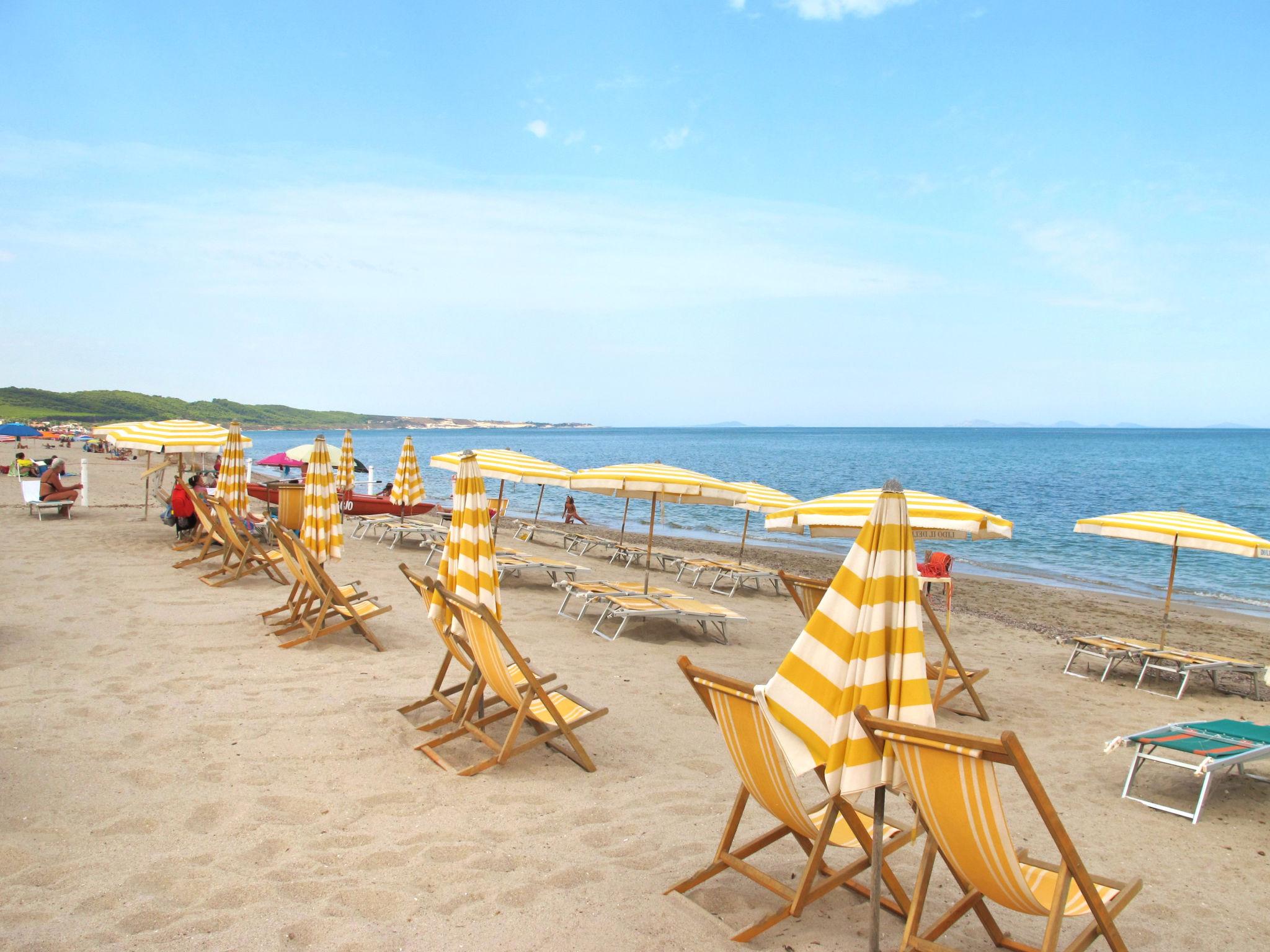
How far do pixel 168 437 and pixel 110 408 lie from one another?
359 ft

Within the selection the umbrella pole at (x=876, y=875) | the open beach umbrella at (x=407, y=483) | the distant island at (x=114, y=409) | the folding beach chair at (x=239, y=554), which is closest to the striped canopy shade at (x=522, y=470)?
the folding beach chair at (x=239, y=554)

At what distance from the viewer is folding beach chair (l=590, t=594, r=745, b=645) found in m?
7.80

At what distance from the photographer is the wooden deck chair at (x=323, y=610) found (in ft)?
21.0

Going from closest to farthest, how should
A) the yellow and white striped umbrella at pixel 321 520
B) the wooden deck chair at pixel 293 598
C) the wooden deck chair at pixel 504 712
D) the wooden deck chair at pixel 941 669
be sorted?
the wooden deck chair at pixel 504 712 < the wooden deck chair at pixel 941 669 < the wooden deck chair at pixel 293 598 < the yellow and white striped umbrella at pixel 321 520

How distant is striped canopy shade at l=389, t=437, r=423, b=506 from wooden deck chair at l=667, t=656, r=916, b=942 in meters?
12.2

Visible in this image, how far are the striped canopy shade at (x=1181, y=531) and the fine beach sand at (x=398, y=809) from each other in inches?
57.1

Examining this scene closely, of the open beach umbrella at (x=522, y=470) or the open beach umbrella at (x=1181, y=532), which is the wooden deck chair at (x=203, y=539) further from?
the open beach umbrella at (x=1181, y=532)

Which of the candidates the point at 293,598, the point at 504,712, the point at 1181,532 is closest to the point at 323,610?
the point at 293,598

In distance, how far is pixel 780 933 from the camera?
2846 millimetres

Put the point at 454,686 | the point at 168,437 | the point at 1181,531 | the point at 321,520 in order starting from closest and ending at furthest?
the point at 454,686, the point at 321,520, the point at 1181,531, the point at 168,437

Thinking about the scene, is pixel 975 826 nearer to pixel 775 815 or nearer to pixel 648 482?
pixel 775 815

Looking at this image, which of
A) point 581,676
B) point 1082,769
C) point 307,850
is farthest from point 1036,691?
point 307,850

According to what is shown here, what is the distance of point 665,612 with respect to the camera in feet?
25.6

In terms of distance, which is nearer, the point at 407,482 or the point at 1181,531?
the point at 1181,531
